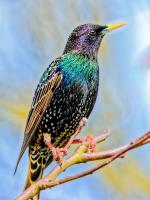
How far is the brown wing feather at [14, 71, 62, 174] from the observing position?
47.8 inches

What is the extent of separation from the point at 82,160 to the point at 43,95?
0.69 metres

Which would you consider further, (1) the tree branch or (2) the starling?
(2) the starling

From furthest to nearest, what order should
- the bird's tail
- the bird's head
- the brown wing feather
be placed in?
the bird's head, the brown wing feather, the bird's tail

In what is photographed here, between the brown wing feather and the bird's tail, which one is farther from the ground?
the brown wing feather

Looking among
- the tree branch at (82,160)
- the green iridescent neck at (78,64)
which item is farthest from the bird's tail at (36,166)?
the tree branch at (82,160)

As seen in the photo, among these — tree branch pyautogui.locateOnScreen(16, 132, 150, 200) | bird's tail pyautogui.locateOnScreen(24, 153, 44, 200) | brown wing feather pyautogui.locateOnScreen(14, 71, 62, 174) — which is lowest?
bird's tail pyautogui.locateOnScreen(24, 153, 44, 200)

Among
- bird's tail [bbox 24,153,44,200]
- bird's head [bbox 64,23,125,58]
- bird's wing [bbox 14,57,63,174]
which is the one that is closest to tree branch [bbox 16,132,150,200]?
bird's tail [bbox 24,153,44,200]

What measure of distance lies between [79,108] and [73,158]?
618 millimetres

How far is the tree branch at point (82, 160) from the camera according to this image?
0.52 metres

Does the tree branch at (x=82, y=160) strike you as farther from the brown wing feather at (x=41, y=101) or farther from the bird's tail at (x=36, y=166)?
the brown wing feather at (x=41, y=101)

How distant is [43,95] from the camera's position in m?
1.29

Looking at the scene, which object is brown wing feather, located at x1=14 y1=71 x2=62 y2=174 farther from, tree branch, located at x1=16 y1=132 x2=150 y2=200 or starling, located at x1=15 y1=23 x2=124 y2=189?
tree branch, located at x1=16 y1=132 x2=150 y2=200

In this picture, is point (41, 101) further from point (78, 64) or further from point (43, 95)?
point (78, 64)

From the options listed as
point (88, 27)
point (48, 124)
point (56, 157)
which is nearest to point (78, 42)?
point (88, 27)
